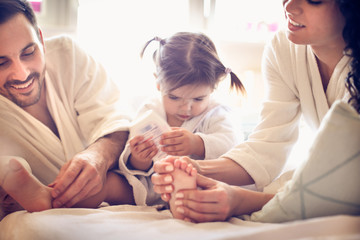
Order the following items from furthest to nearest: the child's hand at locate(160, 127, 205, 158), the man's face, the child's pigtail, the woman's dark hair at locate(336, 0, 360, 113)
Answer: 1. the child's pigtail
2. the child's hand at locate(160, 127, 205, 158)
3. the man's face
4. the woman's dark hair at locate(336, 0, 360, 113)

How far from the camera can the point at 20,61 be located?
74 centimetres

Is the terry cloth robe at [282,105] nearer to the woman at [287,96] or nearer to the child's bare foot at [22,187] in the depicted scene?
the woman at [287,96]

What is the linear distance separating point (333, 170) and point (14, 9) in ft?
2.32

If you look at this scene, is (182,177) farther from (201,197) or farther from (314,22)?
(314,22)

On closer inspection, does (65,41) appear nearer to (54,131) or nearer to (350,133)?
(54,131)

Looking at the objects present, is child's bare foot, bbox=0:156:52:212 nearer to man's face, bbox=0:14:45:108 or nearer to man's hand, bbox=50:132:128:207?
man's hand, bbox=50:132:128:207

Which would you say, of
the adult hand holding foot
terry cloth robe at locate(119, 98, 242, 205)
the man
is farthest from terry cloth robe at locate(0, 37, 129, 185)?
the adult hand holding foot

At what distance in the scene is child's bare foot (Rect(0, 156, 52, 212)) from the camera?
0.66 m

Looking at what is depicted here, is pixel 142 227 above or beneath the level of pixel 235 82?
beneath

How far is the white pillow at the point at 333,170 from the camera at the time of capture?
51 centimetres

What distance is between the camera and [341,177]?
1.68 feet

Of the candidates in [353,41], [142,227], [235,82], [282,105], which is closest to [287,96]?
[282,105]

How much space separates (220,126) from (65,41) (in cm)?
52

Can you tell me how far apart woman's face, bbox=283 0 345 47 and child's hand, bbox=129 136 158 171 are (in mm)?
421
